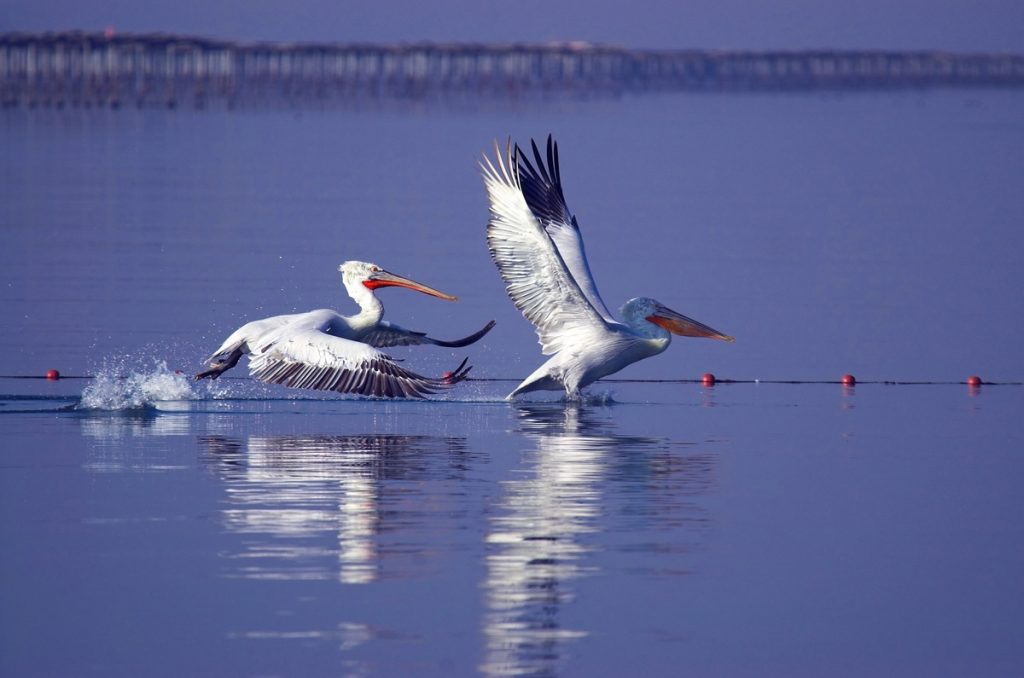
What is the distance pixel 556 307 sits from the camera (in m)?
14.1

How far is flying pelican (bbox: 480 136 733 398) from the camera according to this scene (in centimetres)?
1389

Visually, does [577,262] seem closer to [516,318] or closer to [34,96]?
[516,318]

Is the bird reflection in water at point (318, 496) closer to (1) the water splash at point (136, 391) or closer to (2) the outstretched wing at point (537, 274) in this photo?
(1) the water splash at point (136, 391)

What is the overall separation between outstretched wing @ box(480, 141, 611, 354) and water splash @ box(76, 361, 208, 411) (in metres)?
2.34

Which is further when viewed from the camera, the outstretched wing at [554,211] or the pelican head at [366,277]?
the outstretched wing at [554,211]

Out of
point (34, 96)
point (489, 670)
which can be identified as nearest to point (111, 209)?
point (489, 670)

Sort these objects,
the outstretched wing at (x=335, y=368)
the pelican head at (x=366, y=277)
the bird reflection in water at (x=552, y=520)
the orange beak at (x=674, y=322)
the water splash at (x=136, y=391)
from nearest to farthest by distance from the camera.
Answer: the bird reflection in water at (x=552, y=520) → the outstretched wing at (x=335, y=368) → the water splash at (x=136, y=391) → the pelican head at (x=366, y=277) → the orange beak at (x=674, y=322)

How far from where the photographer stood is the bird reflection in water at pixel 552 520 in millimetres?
7754

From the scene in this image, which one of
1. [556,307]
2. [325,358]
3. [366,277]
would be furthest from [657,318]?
[325,358]

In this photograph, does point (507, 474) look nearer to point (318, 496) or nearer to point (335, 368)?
point (318, 496)

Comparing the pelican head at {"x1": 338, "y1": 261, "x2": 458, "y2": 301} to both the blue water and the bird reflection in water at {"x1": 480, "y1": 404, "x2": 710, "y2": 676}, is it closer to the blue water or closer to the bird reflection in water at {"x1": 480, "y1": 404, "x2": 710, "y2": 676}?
the blue water

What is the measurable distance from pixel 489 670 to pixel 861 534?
9.78ft

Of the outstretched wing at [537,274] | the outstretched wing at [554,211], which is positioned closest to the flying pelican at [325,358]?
the outstretched wing at [537,274]

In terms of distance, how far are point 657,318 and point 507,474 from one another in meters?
4.02
